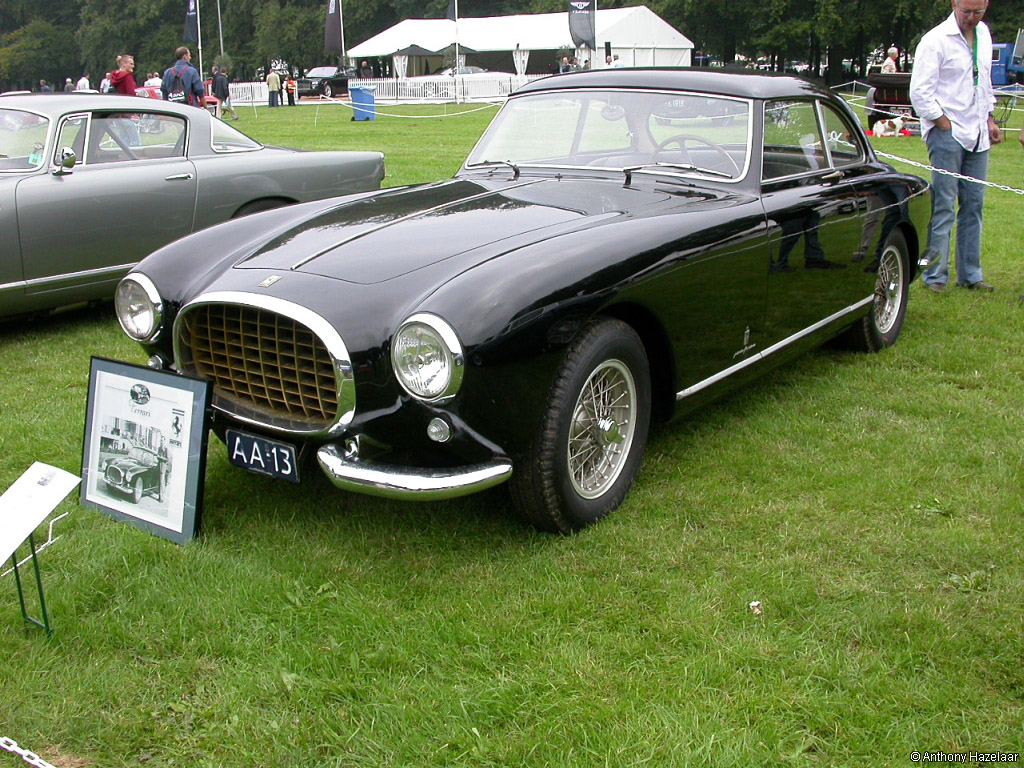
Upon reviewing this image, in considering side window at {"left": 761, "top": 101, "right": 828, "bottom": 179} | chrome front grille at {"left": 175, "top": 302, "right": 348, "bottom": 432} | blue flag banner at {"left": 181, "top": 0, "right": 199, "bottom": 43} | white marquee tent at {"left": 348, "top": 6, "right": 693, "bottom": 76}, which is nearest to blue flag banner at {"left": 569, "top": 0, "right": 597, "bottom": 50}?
white marquee tent at {"left": 348, "top": 6, "right": 693, "bottom": 76}

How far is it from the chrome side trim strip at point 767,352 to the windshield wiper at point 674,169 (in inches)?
31.0

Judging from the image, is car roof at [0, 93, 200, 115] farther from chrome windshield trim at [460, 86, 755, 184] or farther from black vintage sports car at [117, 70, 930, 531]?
chrome windshield trim at [460, 86, 755, 184]

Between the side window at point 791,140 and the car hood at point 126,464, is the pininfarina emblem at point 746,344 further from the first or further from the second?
the car hood at point 126,464

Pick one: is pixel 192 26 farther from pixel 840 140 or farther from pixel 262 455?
pixel 262 455

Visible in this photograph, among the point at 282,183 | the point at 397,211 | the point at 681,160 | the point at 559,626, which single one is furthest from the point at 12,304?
the point at 559,626

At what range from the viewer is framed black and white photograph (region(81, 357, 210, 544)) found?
3.18m

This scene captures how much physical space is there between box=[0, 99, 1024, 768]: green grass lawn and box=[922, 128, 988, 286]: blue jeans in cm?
287

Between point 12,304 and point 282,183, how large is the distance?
1.95 m

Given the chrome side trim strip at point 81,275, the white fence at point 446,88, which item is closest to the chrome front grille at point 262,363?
the chrome side trim strip at point 81,275

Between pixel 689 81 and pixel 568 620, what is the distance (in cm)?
273

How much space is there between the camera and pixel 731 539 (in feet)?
11.1

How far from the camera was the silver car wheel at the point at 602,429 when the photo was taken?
133 inches

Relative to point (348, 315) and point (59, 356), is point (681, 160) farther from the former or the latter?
point (59, 356)

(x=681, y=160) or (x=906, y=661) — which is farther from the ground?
(x=681, y=160)
